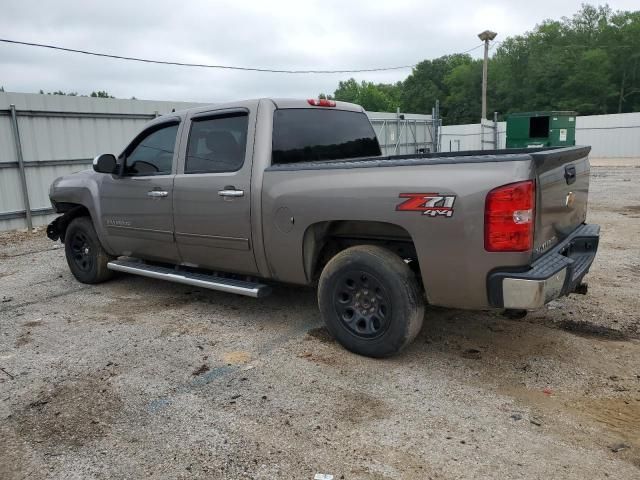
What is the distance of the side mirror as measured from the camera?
5.32 meters

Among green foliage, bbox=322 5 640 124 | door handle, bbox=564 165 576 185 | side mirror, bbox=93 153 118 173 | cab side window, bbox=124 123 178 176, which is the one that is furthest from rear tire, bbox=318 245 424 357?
green foliage, bbox=322 5 640 124

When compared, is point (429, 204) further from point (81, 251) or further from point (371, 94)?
point (371, 94)

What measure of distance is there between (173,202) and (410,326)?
2489 mm

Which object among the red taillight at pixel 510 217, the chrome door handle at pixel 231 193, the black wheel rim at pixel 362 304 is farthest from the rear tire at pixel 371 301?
the chrome door handle at pixel 231 193

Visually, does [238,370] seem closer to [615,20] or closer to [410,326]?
[410,326]

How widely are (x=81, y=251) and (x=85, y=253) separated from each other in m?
0.09

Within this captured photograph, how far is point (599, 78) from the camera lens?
5334cm

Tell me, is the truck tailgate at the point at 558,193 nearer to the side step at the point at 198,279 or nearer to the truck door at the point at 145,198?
the side step at the point at 198,279

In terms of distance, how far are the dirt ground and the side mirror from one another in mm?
1357

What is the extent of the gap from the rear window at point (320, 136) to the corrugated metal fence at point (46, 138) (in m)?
8.09

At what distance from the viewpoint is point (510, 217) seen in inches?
124

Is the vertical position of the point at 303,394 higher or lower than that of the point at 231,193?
lower

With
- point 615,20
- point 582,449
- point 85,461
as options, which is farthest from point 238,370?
point 615,20

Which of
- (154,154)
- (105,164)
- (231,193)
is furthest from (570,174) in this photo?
(105,164)
